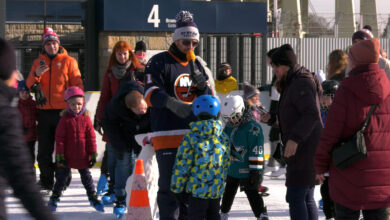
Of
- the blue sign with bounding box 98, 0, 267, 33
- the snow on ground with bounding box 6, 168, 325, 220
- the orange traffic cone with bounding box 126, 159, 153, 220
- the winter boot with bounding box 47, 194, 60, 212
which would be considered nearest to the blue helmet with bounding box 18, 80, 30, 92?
the snow on ground with bounding box 6, 168, 325, 220

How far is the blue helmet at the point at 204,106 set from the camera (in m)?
4.61

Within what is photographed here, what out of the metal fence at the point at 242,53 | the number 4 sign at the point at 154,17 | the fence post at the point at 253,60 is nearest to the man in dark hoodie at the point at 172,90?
the number 4 sign at the point at 154,17

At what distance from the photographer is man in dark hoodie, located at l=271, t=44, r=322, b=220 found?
486 cm

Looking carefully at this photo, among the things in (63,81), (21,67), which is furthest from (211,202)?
(21,67)

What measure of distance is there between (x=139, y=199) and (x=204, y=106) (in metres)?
1.22

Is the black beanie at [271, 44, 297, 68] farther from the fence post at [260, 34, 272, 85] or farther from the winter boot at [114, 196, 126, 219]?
the fence post at [260, 34, 272, 85]

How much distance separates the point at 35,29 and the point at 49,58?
8988mm

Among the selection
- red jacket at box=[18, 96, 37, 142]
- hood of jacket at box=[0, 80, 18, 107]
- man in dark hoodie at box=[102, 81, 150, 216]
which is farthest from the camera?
red jacket at box=[18, 96, 37, 142]

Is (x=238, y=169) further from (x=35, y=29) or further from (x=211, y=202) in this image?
(x=35, y=29)

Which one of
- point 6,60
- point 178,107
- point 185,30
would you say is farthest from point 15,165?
point 185,30

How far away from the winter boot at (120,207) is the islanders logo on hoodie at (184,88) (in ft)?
6.48

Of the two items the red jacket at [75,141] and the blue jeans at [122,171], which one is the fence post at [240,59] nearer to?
the red jacket at [75,141]

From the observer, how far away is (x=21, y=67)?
14.5 metres

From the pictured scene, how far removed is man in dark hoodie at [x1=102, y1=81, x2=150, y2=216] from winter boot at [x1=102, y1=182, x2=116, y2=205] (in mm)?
555
